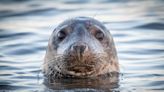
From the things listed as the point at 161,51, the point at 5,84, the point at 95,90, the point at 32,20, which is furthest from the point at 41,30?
the point at 95,90

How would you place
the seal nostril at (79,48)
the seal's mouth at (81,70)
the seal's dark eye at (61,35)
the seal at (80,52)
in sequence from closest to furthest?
the seal nostril at (79,48) < the seal at (80,52) < the seal's mouth at (81,70) < the seal's dark eye at (61,35)

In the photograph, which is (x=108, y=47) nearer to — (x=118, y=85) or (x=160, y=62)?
(x=118, y=85)

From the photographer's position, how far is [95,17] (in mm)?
14516

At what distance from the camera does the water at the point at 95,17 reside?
963 centimetres

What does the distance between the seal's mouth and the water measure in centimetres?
25

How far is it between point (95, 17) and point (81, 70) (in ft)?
19.9

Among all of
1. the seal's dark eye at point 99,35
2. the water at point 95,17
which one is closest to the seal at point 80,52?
the seal's dark eye at point 99,35

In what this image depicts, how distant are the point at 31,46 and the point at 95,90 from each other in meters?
4.16

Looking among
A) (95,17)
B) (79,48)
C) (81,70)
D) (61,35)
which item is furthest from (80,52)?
(95,17)

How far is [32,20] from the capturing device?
14906 mm

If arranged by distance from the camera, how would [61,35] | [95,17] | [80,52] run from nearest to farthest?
[80,52] < [61,35] < [95,17]

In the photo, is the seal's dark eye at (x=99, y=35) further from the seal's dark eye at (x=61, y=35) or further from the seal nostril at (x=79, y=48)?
the seal nostril at (x=79, y=48)

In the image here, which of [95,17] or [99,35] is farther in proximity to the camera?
[95,17]

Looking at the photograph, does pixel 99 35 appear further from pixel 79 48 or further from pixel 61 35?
pixel 79 48
